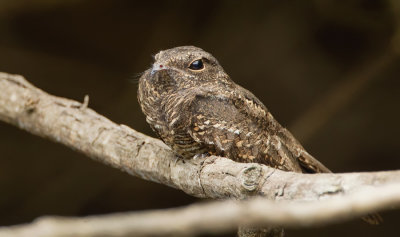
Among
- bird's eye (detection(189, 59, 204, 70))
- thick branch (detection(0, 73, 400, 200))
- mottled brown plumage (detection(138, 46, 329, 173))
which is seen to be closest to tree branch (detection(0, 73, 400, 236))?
thick branch (detection(0, 73, 400, 200))

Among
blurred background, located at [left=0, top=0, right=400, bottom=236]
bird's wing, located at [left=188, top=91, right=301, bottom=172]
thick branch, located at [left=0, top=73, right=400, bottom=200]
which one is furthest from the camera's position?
blurred background, located at [left=0, top=0, right=400, bottom=236]

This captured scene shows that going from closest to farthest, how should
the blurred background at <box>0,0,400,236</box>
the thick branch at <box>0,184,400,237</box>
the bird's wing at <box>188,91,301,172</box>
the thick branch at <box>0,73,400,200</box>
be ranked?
the thick branch at <box>0,184,400,237</box>
the thick branch at <box>0,73,400,200</box>
the bird's wing at <box>188,91,301,172</box>
the blurred background at <box>0,0,400,236</box>

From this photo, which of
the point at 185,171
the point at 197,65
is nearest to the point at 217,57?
the point at 197,65

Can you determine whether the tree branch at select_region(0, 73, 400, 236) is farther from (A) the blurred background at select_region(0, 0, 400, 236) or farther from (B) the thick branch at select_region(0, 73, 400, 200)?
(A) the blurred background at select_region(0, 0, 400, 236)

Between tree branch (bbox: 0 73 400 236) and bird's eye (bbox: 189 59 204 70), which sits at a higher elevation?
bird's eye (bbox: 189 59 204 70)

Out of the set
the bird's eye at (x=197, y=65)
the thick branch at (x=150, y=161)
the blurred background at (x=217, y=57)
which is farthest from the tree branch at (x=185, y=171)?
the blurred background at (x=217, y=57)

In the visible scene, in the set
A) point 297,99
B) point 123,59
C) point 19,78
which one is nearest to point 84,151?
point 19,78

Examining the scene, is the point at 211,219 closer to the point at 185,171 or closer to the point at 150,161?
the point at 185,171
